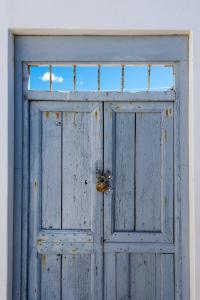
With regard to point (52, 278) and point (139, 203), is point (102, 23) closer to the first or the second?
point (139, 203)

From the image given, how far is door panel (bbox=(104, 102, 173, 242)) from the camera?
316cm

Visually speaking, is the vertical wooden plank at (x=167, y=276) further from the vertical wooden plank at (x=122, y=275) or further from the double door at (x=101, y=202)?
the vertical wooden plank at (x=122, y=275)

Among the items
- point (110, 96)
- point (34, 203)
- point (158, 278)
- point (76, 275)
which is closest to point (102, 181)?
point (34, 203)

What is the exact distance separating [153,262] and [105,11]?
196 cm

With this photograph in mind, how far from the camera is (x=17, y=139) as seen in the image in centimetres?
315

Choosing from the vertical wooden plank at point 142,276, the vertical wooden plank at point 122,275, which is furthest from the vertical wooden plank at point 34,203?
the vertical wooden plank at point 142,276

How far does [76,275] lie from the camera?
10.5 ft

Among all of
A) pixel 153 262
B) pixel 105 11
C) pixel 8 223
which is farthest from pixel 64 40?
pixel 153 262

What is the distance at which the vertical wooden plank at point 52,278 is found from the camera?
3193 mm

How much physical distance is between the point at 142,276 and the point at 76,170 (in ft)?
3.23

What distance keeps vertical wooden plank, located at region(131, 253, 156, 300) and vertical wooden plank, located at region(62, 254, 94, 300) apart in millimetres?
355

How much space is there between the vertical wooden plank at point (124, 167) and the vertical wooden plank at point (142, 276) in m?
0.26

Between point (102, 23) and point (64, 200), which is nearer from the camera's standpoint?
point (102, 23)

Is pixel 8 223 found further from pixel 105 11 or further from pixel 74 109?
pixel 105 11
